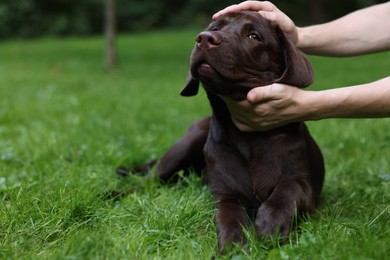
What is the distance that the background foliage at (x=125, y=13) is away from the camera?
2555 cm

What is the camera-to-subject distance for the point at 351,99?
2635mm

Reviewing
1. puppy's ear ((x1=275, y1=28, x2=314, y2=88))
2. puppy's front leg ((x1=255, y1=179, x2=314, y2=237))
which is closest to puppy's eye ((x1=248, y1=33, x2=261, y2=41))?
puppy's ear ((x1=275, y1=28, x2=314, y2=88))

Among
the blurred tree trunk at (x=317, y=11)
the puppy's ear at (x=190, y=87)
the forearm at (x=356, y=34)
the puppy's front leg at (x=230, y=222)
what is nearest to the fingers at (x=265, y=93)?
the puppy's ear at (x=190, y=87)

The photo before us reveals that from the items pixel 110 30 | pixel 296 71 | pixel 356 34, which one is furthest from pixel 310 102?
pixel 110 30

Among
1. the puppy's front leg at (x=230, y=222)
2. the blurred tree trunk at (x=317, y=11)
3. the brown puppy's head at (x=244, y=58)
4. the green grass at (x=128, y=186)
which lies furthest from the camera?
the blurred tree trunk at (x=317, y=11)

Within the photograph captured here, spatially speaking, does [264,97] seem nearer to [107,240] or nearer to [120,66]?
[107,240]

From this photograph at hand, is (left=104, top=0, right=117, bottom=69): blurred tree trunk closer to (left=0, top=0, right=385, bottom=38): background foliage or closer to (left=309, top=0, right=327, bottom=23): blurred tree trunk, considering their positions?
(left=0, top=0, right=385, bottom=38): background foliage

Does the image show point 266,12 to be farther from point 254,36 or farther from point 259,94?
point 259,94

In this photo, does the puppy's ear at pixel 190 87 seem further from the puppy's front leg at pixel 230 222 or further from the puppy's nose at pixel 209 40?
the puppy's front leg at pixel 230 222

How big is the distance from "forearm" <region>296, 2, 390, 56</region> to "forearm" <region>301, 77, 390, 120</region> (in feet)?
3.14

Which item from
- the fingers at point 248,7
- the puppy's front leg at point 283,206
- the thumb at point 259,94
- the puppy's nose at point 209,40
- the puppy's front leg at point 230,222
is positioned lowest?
the puppy's front leg at point 230,222

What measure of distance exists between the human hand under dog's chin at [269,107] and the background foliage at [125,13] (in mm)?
23777

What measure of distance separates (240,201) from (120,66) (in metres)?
9.92

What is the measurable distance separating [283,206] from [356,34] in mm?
1613
